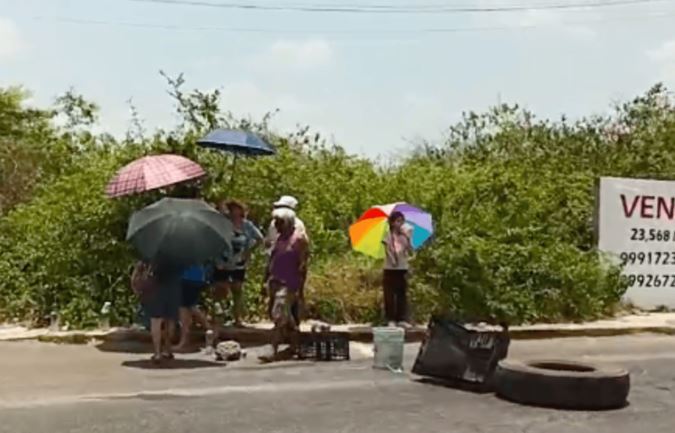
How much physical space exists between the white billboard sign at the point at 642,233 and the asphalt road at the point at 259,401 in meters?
4.81

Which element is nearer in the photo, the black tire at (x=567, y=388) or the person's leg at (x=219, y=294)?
the black tire at (x=567, y=388)

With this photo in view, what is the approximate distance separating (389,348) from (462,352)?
1.19 meters

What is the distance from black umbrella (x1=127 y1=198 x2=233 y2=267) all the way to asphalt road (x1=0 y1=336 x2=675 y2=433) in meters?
1.23

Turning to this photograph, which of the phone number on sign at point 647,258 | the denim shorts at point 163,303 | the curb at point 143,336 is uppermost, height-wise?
the phone number on sign at point 647,258

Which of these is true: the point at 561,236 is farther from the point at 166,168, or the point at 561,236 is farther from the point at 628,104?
the point at 628,104

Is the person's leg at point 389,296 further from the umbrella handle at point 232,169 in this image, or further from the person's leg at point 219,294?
the umbrella handle at point 232,169

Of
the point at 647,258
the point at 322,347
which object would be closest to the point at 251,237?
the point at 322,347

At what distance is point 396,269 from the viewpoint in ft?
49.5

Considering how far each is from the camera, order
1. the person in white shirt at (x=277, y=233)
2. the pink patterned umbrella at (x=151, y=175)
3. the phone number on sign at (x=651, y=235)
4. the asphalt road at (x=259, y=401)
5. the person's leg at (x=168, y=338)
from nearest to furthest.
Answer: the asphalt road at (x=259, y=401) < the person's leg at (x=168, y=338) < the person in white shirt at (x=277, y=233) < the pink patterned umbrella at (x=151, y=175) < the phone number on sign at (x=651, y=235)

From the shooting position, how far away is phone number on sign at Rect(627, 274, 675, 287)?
18.3m

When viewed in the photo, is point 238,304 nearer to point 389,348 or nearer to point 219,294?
point 219,294

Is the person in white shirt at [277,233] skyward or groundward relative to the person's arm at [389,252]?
skyward

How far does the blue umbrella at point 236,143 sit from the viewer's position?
14.8 m

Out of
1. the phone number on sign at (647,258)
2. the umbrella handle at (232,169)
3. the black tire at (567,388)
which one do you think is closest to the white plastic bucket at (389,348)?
the black tire at (567,388)
